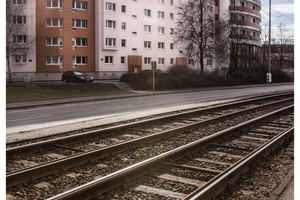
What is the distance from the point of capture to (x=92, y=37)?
5209 centimetres

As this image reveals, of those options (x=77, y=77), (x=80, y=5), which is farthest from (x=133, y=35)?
(x=77, y=77)

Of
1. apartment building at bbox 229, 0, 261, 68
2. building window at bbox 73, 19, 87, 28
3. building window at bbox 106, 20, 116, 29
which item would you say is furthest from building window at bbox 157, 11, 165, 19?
building window at bbox 73, 19, 87, 28

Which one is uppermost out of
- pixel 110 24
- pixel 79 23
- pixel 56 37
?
pixel 110 24

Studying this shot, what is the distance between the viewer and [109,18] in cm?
5222

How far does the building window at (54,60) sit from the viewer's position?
4966cm

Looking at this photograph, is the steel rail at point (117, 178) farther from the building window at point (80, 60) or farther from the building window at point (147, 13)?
the building window at point (147, 13)

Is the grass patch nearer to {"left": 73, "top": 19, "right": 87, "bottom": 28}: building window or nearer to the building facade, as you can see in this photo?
the building facade

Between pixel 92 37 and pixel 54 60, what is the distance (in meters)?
7.32

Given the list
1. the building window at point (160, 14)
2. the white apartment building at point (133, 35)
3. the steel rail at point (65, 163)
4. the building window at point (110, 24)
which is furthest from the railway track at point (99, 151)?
the building window at point (160, 14)

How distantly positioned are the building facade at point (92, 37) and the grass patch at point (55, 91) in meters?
18.0

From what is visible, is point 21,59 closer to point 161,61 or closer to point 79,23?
point 79,23

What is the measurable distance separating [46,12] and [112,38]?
11122 millimetres

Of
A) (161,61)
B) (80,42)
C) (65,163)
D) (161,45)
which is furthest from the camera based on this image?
(161,45)
